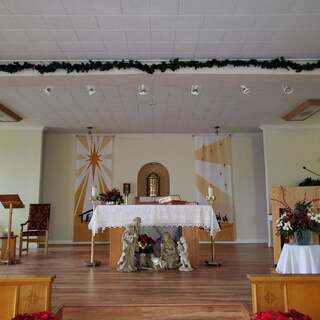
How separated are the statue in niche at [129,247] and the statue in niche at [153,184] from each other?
4.39m

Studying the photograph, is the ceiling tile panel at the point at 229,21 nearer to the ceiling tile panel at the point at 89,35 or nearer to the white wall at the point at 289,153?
the ceiling tile panel at the point at 89,35

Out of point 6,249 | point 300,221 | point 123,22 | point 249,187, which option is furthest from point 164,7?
point 249,187

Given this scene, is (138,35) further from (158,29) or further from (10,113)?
(10,113)

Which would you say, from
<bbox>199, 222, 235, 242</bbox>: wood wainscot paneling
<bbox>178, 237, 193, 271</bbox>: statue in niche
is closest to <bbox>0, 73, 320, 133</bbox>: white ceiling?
<bbox>178, 237, 193, 271</bbox>: statue in niche

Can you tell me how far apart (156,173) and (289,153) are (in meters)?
3.72

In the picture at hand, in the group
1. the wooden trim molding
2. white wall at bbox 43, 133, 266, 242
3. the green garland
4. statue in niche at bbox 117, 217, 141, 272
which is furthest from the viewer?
white wall at bbox 43, 133, 266, 242

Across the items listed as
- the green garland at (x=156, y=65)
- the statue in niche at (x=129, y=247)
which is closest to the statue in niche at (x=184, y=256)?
the statue in niche at (x=129, y=247)

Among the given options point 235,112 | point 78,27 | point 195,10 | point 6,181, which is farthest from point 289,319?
point 6,181

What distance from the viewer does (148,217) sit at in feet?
17.9

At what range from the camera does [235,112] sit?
26.2 feet

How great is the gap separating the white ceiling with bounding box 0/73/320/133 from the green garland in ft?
0.45

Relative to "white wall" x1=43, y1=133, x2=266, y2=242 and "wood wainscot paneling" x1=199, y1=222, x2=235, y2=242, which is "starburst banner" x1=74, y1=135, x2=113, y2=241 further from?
"wood wainscot paneling" x1=199, y1=222, x2=235, y2=242

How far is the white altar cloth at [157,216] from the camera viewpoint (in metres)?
5.45

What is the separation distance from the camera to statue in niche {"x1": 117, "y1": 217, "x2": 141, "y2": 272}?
5195 millimetres
